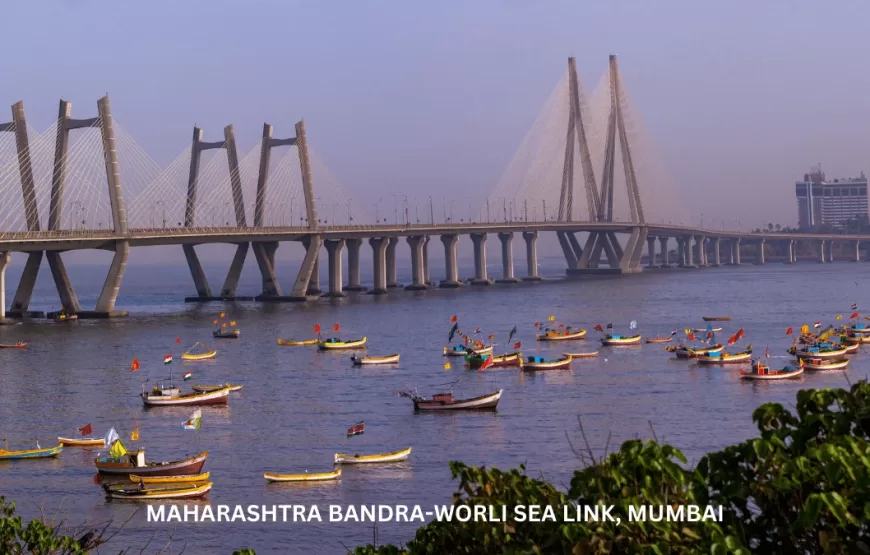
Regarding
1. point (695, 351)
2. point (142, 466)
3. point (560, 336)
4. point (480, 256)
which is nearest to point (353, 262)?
point (480, 256)

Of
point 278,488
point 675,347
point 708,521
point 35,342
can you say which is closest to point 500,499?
point 708,521

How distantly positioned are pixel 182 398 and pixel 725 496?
36275 millimetres

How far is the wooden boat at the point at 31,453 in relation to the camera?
33.3 m

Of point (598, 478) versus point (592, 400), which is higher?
point (598, 478)

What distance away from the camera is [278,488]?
2880 cm

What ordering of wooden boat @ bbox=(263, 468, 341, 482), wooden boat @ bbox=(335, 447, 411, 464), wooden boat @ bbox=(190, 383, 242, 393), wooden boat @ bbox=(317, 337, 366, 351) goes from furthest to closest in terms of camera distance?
wooden boat @ bbox=(317, 337, 366, 351)
wooden boat @ bbox=(190, 383, 242, 393)
wooden boat @ bbox=(335, 447, 411, 464)
wooden boat @ bbox=(263, 468, 341, 482)

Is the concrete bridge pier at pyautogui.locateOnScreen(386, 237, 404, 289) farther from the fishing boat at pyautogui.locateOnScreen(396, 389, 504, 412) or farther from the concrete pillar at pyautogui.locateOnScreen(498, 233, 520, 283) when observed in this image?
the fishing boat at pyautogui.locateOnScreen(396, 389, 504, 412)

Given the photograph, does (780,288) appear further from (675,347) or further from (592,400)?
(592,400)

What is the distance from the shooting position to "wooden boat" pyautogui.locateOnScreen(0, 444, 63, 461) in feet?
109

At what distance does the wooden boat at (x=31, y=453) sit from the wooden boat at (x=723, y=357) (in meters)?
30.8

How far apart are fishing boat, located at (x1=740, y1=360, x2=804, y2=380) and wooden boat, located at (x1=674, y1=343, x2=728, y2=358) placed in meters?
6.41

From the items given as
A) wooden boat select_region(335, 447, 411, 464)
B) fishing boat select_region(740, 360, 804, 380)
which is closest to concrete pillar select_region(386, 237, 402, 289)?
fishing boat select_region(740, 360, 804, 380)

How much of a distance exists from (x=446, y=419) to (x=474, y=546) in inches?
1151

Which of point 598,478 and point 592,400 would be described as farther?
point 592,400
